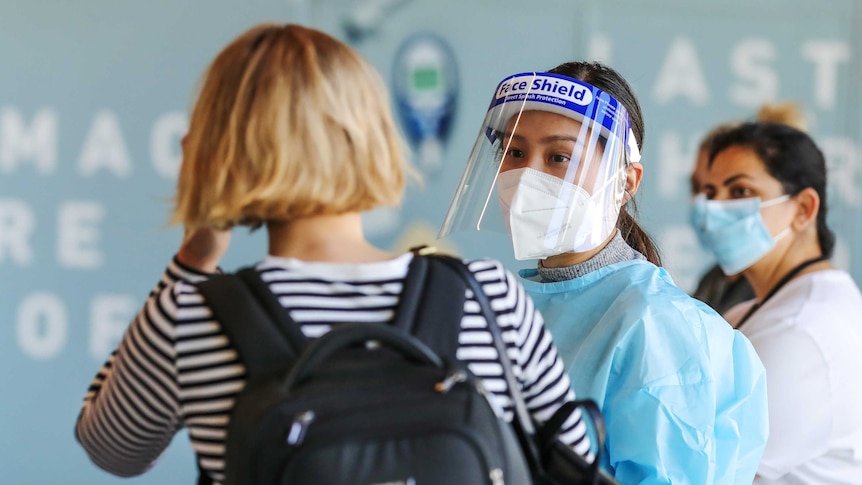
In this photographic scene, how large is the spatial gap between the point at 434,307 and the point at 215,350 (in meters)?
0.23

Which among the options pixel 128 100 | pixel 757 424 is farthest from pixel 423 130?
pixel 757 424

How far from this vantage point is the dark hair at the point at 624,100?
1789 mm

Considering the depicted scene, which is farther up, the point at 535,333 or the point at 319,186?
the point at 319,186

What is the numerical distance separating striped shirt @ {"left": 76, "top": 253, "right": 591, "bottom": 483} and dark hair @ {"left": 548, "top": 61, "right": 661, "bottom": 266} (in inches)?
30.3

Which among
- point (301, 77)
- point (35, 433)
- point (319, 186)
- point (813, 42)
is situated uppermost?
point (813, 42)

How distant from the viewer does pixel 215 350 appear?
1011 mm

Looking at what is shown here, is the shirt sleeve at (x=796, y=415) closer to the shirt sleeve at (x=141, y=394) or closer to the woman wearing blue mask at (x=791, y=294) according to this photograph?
the woman wearing blue mask at (x=791, y=294)

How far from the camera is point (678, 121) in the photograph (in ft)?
14.3

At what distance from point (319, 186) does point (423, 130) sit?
2899mm

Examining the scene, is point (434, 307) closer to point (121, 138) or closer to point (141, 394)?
point (141, 394)

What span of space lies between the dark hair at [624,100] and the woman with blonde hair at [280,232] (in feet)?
2.50

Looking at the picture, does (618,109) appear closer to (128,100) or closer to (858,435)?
(858,435)

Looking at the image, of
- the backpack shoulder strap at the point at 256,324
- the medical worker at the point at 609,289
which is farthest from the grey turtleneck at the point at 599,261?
the backpack shoulder strap at the point at 256,324

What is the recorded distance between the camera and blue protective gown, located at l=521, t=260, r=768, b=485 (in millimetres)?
1507
